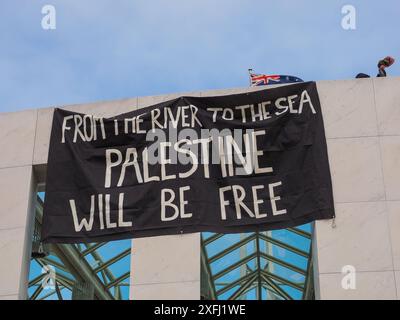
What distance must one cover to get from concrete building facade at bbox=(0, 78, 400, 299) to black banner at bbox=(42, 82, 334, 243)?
1.01 ft

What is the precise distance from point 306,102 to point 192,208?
116 inches

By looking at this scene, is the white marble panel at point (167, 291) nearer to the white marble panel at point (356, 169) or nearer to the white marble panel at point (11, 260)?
the white marble panel at point (11, 260)

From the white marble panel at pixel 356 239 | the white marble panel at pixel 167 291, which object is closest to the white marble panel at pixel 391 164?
the white marble panel at pixel 356 239

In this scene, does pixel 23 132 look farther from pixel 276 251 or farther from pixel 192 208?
pixel 276 251

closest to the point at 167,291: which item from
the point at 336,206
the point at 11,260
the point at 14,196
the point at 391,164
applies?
the point at 11,260

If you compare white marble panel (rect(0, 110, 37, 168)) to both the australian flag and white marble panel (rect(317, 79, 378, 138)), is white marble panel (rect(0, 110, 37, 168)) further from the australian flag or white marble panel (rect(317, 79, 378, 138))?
white marble panel (rect(317, 79, 378, 138))

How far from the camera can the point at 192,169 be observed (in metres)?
16.4

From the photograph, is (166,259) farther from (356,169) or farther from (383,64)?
(383,64)

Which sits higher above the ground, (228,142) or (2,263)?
(228,142)

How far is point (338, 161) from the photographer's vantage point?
16.1 m

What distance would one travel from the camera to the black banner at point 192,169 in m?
15.9

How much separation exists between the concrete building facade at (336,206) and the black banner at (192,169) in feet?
1.01

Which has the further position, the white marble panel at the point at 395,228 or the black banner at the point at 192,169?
the black banner at the point at 192,169
